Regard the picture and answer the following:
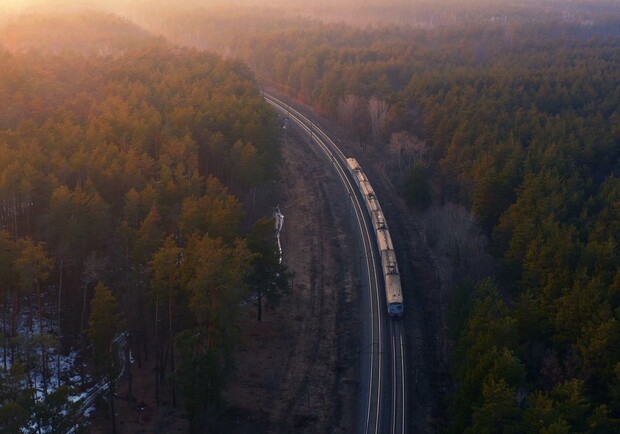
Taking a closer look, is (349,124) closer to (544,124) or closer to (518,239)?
(544,124)

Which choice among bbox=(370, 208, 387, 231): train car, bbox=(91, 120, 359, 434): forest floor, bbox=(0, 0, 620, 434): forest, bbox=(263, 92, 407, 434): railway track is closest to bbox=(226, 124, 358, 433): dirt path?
bbox=(91, 120, 359, 434): forest floor

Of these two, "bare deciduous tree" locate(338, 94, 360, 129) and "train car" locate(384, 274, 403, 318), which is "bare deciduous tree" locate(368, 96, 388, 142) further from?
"train car" locate(384, 274, 403, 318)

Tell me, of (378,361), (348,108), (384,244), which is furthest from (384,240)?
(348,108)

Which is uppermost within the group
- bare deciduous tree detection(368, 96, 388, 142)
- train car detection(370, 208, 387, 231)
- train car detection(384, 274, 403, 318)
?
bare deciduous tree detection(368, 96, 388, 142)

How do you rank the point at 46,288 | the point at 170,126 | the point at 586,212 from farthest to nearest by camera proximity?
the point at 170,126
the point at 586,212
the point at 46,288

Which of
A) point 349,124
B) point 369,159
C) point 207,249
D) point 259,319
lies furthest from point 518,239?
point 349,124

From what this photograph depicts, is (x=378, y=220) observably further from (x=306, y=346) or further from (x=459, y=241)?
(x=306, y=346)
